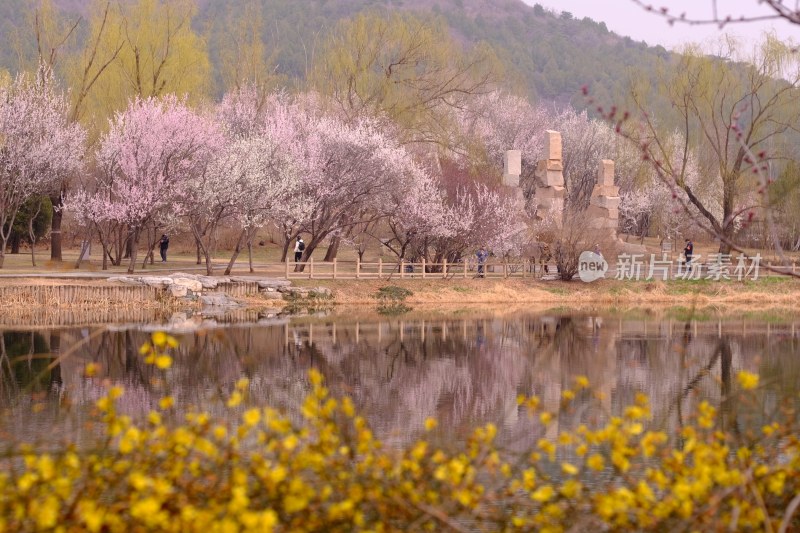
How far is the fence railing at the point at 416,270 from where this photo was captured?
→ 3956 cm

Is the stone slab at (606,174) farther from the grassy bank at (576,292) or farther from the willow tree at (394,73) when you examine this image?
the grassy bank at (576,292)

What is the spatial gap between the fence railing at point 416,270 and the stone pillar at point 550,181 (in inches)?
126

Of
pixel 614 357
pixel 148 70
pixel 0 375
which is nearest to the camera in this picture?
pixel 0 375

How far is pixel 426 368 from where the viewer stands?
22.0 metres

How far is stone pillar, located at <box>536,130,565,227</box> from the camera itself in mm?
47031

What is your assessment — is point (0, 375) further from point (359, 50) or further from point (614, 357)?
point (359, 50)

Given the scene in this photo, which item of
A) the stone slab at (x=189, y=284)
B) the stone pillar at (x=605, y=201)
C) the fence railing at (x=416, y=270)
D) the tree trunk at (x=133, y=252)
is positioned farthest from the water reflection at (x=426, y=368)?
the stone pillar at (x=605, y=201)

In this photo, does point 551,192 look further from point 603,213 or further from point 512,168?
point 603,213

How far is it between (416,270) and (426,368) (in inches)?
841

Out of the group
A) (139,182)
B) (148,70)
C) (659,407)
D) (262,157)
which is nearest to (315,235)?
(262,157)

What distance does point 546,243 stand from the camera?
147 ft

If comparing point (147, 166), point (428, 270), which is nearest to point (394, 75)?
point (428, 270)

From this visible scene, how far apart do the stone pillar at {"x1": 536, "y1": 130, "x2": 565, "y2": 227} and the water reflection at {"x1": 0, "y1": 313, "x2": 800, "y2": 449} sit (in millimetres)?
14539

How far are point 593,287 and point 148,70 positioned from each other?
2031cm
